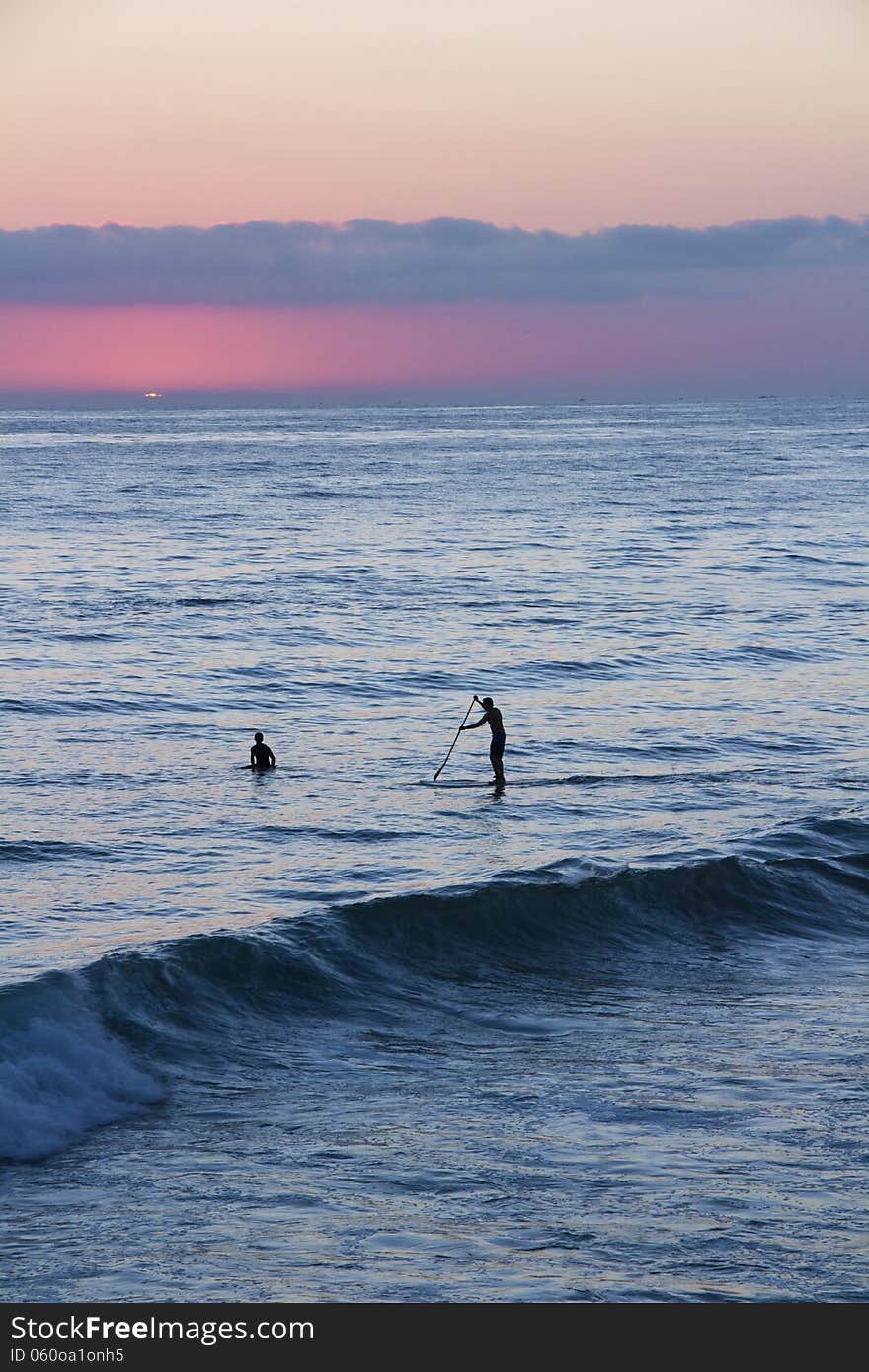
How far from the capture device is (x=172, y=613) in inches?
1722

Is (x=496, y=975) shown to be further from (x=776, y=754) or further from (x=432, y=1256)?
(x=776, y=754)

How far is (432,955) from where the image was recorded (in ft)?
56.6

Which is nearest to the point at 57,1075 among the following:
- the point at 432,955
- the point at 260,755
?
the point at 432,955

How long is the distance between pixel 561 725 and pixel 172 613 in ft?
59.4

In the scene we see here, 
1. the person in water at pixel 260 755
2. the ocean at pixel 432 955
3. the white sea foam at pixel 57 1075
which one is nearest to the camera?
the ocean at pixel 432 955

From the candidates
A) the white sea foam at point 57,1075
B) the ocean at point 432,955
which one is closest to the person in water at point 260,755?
the ocean at point 432,955

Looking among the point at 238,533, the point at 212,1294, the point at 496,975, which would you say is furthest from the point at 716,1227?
the point at 238,533

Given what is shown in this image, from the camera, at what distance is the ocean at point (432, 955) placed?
398 inches

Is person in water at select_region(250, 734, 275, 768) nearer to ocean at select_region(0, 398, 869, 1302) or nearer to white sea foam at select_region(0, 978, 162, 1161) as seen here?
ocean at select_region(0, 398, 869, 1302)

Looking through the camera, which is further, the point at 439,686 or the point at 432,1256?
the point at 439,686

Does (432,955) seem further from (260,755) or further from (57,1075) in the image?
(260,755)

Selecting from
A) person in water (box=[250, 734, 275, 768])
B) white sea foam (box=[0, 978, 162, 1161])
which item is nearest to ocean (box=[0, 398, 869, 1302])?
white sea foam (box=[0, 978, 162, 1161])

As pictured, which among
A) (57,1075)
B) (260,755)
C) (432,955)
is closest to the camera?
(57,1075)

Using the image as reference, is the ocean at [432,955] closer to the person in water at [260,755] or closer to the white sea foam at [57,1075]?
the white sea foam at [57,1075]
